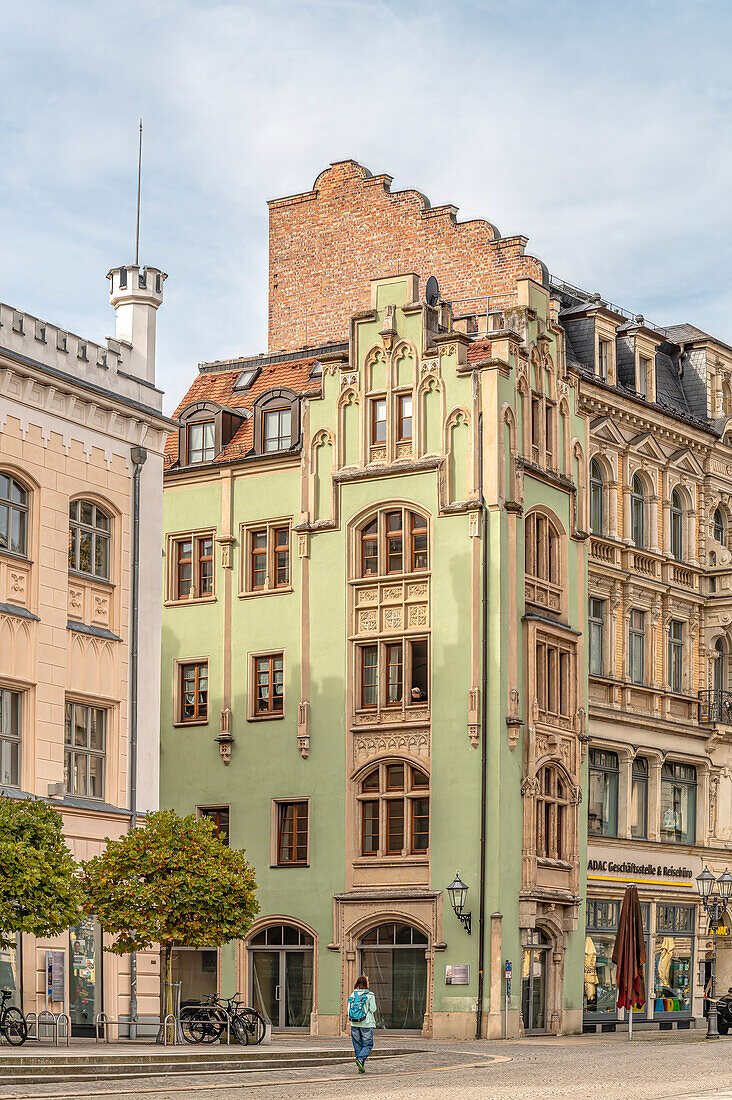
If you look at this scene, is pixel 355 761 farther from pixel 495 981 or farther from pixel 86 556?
pixel 86 556

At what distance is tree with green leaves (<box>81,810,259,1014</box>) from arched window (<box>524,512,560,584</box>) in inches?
666

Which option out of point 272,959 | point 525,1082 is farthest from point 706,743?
point 525,1082

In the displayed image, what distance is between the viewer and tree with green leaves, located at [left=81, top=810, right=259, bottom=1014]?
33.3 m

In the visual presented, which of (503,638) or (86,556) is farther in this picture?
(503,638)

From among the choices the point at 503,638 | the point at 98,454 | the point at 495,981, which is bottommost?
the point at 495,981

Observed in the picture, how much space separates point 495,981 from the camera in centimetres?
4506

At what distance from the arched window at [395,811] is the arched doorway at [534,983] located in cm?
381

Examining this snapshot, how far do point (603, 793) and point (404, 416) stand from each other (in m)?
12.6

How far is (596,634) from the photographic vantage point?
5294cm

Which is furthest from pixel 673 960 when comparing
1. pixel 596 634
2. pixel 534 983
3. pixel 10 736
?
pixel 10 736

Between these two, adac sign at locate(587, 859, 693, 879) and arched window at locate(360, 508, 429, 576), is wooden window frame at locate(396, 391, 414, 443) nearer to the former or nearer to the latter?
arched window at locate(360, 508, 429, 576)

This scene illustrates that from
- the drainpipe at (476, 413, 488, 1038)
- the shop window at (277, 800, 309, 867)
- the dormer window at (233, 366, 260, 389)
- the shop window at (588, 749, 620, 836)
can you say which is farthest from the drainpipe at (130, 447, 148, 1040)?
the shop window at (588, 749, 620, 836)

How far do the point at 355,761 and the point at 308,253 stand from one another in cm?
1830

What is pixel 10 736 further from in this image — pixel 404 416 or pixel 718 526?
pixel 718 526
